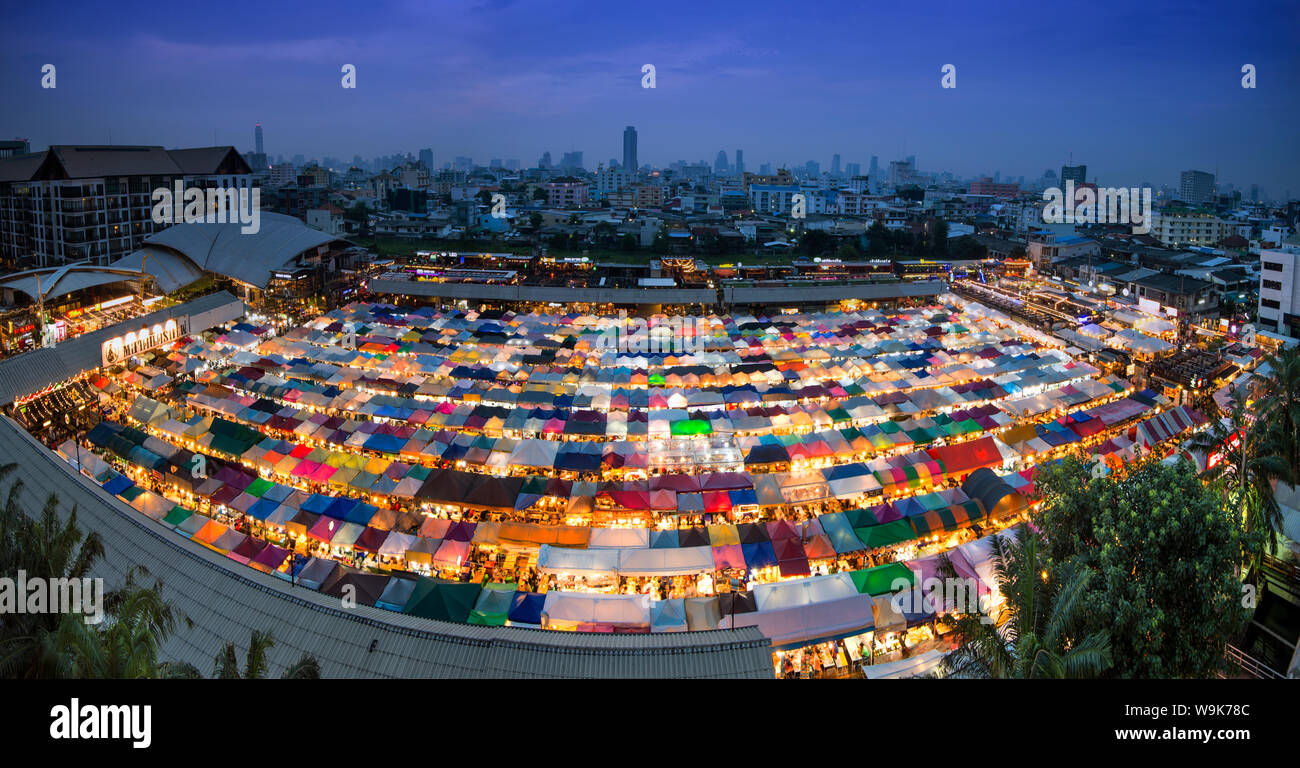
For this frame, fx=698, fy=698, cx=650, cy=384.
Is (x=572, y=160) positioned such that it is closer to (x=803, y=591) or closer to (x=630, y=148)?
(x=630, y=148)

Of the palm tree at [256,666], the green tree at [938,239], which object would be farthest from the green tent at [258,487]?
the green tree at [938,239]

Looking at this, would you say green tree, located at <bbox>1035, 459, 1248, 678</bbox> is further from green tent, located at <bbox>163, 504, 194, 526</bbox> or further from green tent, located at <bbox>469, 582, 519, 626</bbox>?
green tent, located at <bbox>163, 504, 194, 526</bbox>

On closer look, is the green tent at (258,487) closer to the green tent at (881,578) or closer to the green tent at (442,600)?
the green tent at (442,600)

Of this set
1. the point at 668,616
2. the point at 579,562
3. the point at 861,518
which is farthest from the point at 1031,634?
the point at 579,562

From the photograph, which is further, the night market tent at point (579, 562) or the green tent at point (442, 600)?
the night market tent at point (579, 562)

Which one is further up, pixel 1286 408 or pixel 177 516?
pixel 1286 408

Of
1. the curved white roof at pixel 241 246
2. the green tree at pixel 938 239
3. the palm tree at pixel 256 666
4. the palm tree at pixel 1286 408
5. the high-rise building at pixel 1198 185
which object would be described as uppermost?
the high-rise building at pixel 1198 185

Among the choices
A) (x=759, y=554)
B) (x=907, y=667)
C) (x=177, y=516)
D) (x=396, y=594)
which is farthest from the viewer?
(x=177, y=516)
